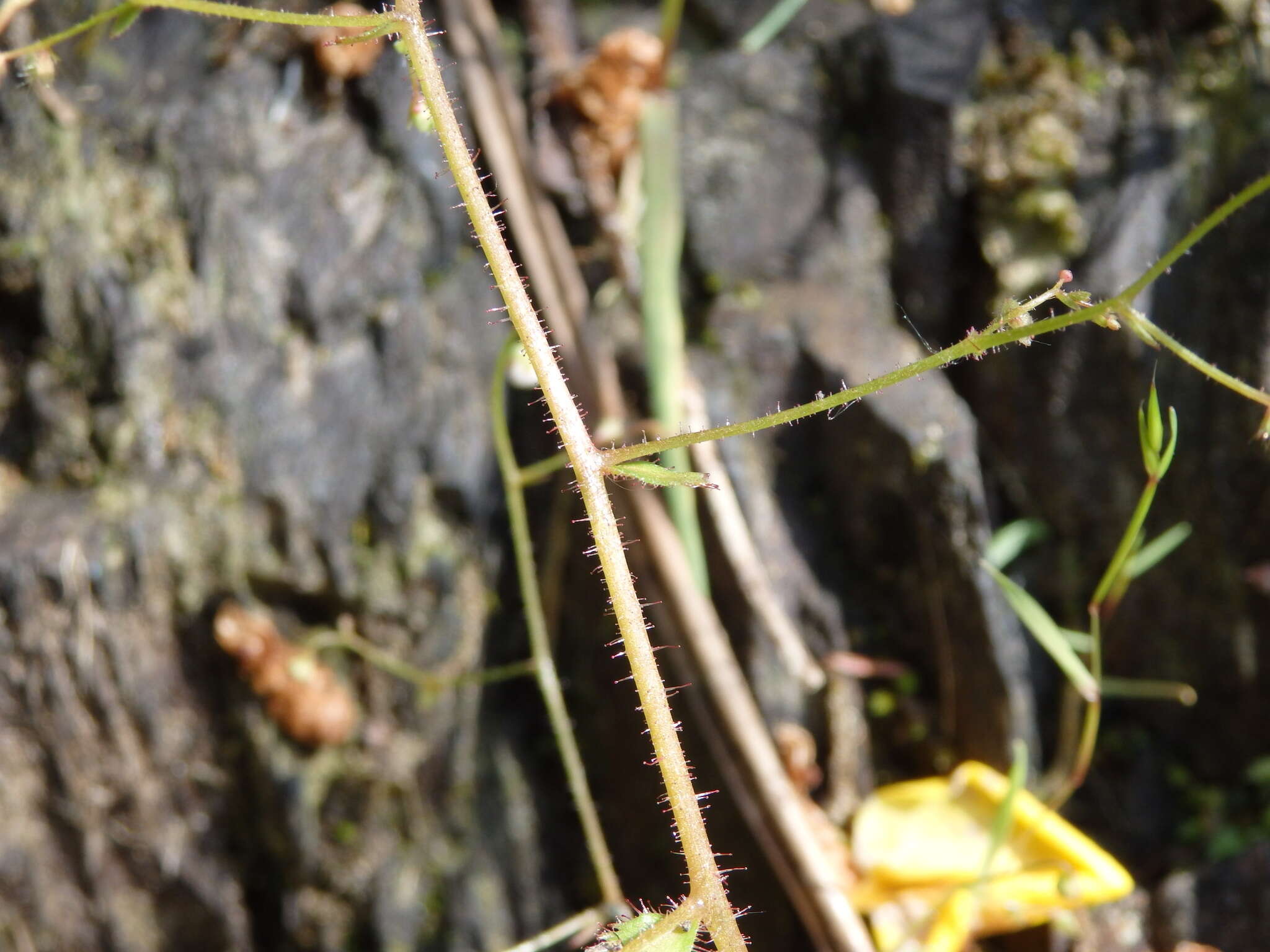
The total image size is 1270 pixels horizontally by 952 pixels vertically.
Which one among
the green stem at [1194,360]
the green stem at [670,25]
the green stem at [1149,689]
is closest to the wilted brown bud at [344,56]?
the green stem at [670,25]

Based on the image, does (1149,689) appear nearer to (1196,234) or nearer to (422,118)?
(1196,234)

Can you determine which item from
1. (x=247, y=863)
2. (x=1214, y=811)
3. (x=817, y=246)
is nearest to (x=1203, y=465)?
(x=1214, y=811)

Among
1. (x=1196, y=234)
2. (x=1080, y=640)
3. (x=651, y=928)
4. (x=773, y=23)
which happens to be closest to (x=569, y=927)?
(x=651, y=928)

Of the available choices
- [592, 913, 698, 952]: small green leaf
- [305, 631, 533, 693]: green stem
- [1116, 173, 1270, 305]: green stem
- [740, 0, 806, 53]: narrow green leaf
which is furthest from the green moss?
[592, 913, 698, 952]: small green leaf

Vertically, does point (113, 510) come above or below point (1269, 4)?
below

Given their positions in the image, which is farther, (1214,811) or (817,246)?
(817,246)

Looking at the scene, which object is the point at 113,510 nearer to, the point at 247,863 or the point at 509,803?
the point at 247,863

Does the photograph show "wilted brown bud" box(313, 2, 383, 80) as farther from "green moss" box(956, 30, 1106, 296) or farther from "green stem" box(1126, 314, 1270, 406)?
"green stem" box(1126, 314, 1270, 406)
